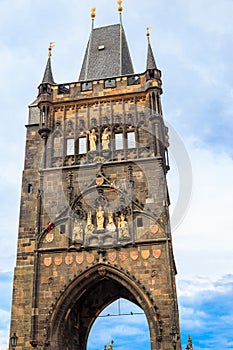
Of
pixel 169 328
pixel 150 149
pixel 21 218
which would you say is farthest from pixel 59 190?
pixel 169 328

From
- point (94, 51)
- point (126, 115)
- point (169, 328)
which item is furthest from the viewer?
point (94, 51)

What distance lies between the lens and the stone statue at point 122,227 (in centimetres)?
1895

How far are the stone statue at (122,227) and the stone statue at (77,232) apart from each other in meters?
1.56

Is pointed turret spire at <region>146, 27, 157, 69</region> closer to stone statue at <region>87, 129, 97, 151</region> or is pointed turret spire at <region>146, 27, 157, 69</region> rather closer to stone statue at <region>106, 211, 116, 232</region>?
stone statue at <region>87, 129, 97, 151</region>

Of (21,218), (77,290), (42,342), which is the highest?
(21,218)

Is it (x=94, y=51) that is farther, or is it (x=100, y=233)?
(x=94, y=51)

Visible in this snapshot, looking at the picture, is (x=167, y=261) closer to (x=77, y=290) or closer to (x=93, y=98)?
(x=77, y=290)

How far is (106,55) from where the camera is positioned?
26.2m

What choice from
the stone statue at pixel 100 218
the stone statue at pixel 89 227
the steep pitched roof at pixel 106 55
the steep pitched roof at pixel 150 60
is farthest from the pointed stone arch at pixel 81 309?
the steep pitched roof at pixel 106 55

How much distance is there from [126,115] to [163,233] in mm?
6072

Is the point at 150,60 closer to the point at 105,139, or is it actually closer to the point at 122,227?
the point at 105,139

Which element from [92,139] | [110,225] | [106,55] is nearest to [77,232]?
[110,225]

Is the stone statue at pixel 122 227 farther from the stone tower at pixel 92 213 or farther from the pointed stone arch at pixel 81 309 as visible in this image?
the pointed stone arch at pixel 81 309

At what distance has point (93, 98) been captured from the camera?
22547 mm
